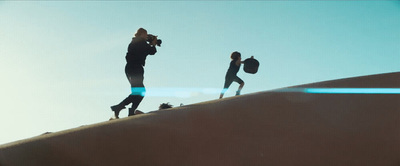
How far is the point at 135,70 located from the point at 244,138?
2.85 m

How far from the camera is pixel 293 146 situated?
3809mm

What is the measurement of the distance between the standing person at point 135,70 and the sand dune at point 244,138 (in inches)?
59.9

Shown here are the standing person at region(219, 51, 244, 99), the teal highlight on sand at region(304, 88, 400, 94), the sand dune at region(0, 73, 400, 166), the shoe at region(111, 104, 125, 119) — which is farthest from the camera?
the standing person at region(219, 51, 244, 99)

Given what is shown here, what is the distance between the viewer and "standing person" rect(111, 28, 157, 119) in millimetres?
6129

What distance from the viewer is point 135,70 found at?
613 cm

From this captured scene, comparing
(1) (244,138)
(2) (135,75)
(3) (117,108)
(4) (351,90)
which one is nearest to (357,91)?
(4) (351,90)

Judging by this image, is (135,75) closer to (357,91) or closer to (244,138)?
(244,138)

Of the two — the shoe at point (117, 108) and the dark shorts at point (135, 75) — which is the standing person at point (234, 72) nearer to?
the dark shorts at point (135, 75)

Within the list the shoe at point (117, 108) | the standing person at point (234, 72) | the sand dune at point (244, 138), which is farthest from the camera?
the standing person at point (234, 72)

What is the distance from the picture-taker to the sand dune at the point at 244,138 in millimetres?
3672

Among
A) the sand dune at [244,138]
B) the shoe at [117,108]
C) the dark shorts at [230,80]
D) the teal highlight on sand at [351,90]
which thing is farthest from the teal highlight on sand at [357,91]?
the dark shorts at [230,80]

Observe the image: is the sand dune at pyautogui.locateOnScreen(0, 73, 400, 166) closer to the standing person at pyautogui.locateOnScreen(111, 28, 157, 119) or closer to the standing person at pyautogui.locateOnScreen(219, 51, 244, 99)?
the standing person at pyautogui.locateOnScreen(111, 28, 157, 119)

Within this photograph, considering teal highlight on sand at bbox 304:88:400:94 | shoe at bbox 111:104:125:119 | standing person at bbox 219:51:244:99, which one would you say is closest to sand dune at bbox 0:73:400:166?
teal highlight on sand at bbox 304:88:400:94

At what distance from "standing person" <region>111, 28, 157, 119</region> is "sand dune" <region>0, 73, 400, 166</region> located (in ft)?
4.99
